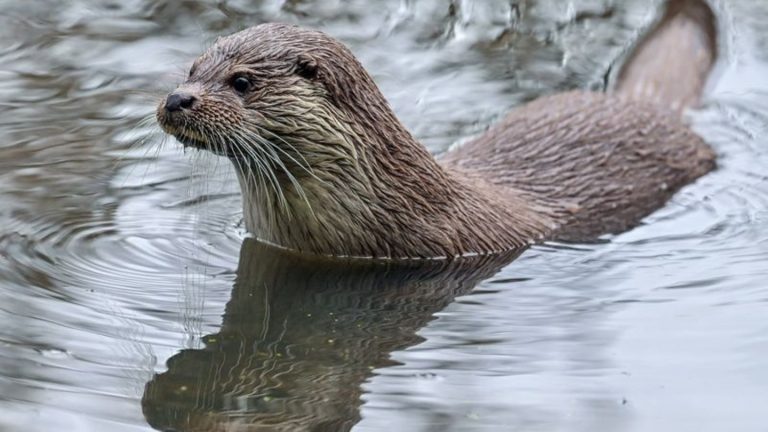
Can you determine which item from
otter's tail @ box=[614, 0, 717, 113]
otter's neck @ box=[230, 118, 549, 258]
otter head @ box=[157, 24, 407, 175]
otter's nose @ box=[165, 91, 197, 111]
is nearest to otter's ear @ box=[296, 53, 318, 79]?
otter head @ box=[157, 24, 407, 175]

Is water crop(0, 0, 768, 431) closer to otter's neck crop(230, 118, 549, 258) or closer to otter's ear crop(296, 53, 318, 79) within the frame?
otter's neck crop(230, 118, 549, 258)

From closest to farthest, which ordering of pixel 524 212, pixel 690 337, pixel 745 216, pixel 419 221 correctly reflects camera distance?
pixel 690 337 → pixel 419 221 → pixel 524 212 → pixel 745 216

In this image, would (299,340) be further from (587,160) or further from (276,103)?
(587,160)

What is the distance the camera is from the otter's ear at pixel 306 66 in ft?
17.1

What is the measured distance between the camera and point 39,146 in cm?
665

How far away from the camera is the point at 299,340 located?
4797 mm

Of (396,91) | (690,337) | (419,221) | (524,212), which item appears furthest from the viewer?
(396,91)

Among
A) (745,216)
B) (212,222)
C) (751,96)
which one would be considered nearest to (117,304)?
(212,222)

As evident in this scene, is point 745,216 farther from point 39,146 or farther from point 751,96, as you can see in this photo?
point 39,146

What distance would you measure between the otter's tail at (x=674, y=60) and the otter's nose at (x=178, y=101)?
2.99 meters

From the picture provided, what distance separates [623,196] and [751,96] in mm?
1948

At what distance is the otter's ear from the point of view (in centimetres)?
522

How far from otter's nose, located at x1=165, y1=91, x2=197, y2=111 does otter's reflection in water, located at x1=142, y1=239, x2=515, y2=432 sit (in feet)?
2.33

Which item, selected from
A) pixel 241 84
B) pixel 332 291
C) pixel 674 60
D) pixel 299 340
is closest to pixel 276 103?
pixel 241 84
